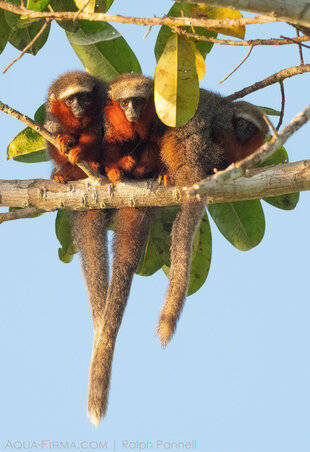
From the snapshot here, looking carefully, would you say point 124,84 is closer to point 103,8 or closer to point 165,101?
point 103,8

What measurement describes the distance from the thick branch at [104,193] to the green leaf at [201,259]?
3.49 feet

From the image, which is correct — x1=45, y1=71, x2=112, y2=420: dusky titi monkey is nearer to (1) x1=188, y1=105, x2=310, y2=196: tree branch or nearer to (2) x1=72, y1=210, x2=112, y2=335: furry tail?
(2) x1=72, y1=210, x2=112, y2=335: furry tail

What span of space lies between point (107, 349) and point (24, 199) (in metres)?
1.19

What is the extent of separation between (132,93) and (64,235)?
1.54 metres

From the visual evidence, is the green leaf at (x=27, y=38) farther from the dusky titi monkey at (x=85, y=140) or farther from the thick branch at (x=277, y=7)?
the thick branch at (x=277, y=7)

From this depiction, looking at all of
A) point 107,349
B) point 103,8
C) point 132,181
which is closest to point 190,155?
point 132,181

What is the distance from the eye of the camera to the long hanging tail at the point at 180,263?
418 cm

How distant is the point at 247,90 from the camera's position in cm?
476

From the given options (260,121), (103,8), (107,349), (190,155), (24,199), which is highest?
(103,8)

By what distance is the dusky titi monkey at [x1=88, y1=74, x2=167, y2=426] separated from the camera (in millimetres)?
4711

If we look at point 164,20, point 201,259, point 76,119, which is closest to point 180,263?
point 201,259

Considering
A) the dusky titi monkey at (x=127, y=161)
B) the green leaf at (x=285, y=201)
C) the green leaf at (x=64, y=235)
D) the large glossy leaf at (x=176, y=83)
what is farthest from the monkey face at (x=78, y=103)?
the green leaf at (x=285, y=201)

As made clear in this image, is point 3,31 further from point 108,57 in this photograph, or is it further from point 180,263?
point 180,263

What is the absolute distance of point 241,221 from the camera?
17.8ft
